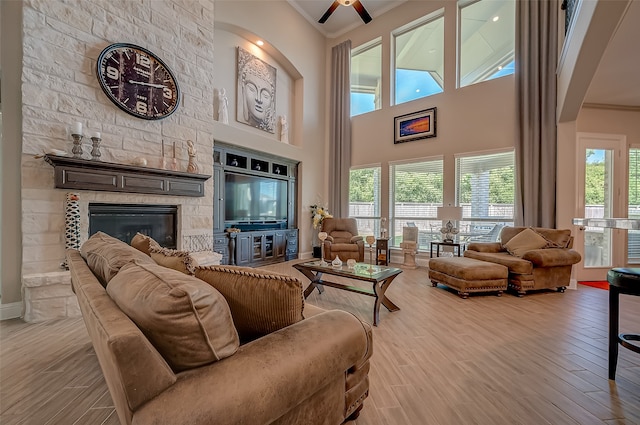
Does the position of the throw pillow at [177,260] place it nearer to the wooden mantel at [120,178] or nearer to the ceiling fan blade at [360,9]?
the wooden mantel at [120,178]

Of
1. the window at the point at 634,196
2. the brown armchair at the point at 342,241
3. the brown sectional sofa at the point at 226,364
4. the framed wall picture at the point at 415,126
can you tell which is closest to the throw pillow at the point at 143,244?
the brown sectional sofa at the point at 226,364

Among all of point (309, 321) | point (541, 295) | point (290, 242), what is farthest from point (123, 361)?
point (290, 242)

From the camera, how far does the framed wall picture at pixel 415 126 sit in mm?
5367

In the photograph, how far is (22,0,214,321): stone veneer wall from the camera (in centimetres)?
261

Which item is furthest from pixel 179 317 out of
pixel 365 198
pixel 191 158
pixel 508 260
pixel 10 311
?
pixel 365 198

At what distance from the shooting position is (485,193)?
4.84 m

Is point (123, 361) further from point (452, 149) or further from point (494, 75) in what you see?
point (494, 75)

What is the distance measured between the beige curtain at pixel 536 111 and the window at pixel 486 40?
1.03 ft

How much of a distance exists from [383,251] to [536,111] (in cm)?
337

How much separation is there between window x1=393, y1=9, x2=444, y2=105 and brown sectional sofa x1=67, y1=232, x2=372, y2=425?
5.71 m

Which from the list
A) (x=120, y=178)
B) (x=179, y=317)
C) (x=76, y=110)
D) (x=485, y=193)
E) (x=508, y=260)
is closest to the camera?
(x=179, y=317)

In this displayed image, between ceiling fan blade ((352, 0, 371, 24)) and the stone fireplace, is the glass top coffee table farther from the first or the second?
ceiling fan blade ((352, 0, 371, 24))

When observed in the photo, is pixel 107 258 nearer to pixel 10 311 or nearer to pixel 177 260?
pixel 177 260

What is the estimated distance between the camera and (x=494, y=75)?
479 cm
